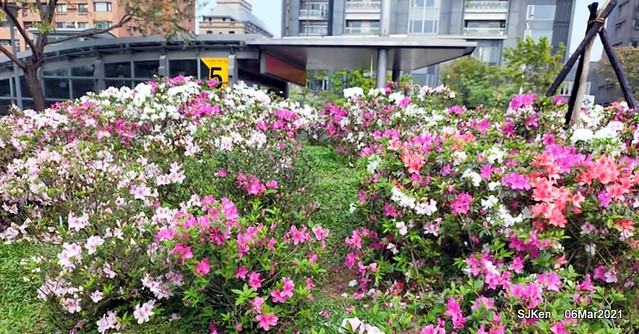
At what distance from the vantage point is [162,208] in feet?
7.41

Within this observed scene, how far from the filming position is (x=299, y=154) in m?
3.21

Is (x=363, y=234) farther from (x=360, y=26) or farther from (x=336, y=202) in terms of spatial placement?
(x=360, y=26)

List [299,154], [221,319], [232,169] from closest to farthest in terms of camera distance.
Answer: [221,319], [232,169], [299,154]

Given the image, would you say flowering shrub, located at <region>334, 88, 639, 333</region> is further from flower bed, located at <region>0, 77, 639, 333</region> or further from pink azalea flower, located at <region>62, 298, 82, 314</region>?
pink azalea flower, located at <region>62, 298, 82, 314</region>

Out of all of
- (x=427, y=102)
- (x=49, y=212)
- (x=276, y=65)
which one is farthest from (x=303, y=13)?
(x=49, y=212)

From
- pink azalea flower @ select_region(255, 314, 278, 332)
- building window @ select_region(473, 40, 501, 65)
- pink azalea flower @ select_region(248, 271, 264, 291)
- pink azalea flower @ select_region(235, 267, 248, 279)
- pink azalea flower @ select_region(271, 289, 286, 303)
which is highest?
building window @ select_region(473, 40, 501, 65)

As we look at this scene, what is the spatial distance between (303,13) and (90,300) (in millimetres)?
36998

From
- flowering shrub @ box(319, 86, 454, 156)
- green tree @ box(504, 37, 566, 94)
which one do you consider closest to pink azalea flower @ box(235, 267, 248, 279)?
flowering shrub @ box(319, 86, 454, 156)

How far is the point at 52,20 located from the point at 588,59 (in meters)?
12.1

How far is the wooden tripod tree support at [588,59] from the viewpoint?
2.96 metres

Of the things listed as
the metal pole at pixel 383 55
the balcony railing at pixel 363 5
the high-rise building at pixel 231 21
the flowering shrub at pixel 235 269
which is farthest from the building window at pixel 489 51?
the high-rise building at pixel 231 21

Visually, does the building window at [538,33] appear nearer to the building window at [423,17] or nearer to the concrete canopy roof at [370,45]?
the building window at [423,17]

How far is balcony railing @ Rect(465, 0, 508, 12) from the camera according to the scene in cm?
3156

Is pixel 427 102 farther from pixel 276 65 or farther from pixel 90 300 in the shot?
pixel 276 65
